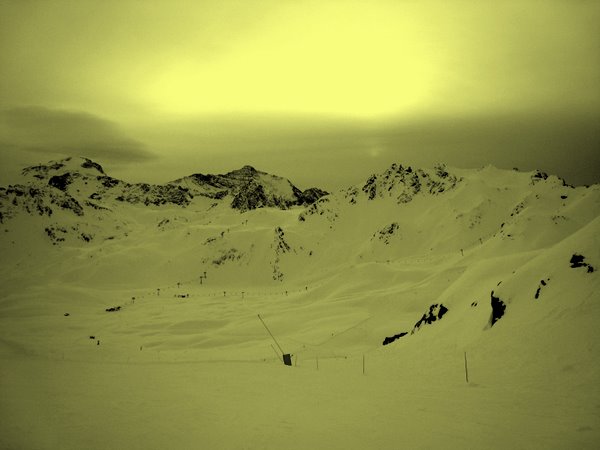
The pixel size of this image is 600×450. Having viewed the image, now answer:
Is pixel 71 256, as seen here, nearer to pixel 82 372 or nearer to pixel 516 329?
pixel 82 372

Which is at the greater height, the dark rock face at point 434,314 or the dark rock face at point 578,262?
the dark rock face at point 578,262

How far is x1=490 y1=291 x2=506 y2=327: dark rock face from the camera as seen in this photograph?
21.0 m

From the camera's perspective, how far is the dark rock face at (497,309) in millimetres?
21000

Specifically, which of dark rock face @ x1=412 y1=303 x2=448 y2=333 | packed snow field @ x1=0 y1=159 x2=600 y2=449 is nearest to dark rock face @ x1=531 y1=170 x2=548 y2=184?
packed snow field @ x1=0 y1=159 x2=600 y2=449

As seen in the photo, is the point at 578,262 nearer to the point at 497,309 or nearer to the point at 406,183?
the point at 497,309

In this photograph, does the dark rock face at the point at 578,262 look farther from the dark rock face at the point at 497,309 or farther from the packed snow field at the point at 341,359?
the dark rock face at the point at 497,309

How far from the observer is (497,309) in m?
21.5

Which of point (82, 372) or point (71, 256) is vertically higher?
point (71, 256)

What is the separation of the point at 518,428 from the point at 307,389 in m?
7.80

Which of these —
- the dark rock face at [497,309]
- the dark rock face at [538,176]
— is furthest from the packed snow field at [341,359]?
the dark rock face at [538,176]

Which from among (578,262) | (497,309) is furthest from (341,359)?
(578,262)

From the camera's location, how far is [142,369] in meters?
19.9

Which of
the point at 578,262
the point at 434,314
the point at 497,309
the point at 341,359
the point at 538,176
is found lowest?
the point at 341,359

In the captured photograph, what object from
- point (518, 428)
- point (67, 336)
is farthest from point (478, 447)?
point (67, 336)
